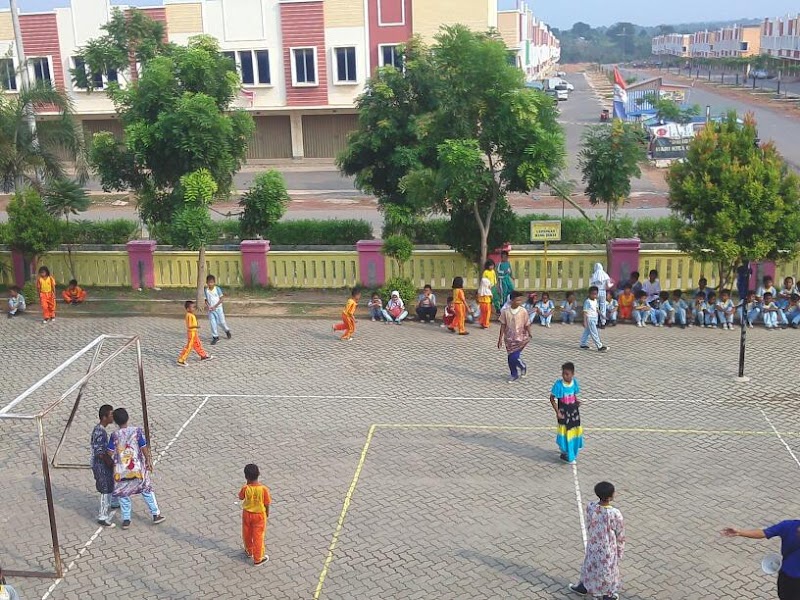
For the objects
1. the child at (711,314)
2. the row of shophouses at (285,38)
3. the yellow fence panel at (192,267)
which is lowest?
the child at (711,314)

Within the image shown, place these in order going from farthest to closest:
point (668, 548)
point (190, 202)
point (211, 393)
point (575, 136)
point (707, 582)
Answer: point (575, 136)
point (190, 202)
point (211, 393)
point (668, 548)
point (707, 582)

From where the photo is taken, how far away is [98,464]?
30.5 ft

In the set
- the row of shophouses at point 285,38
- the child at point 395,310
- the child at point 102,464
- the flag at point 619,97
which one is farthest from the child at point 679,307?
the row of shophouses at point 285,38

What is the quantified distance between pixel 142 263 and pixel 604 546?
14.3m

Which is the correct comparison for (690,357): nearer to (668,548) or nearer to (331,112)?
(668,548)

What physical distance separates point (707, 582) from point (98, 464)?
6375 mm

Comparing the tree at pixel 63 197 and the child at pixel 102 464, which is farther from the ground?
the tree at pixel 63 197

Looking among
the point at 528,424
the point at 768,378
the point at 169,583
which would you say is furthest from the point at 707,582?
the point at 768,378

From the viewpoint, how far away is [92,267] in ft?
64.2

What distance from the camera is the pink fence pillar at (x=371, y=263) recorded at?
18.5m

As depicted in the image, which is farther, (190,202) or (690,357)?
(190,202)

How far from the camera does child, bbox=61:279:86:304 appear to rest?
1841 cm

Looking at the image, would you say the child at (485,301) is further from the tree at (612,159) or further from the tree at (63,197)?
the tree at (63,197)

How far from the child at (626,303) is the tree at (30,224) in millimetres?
11929
